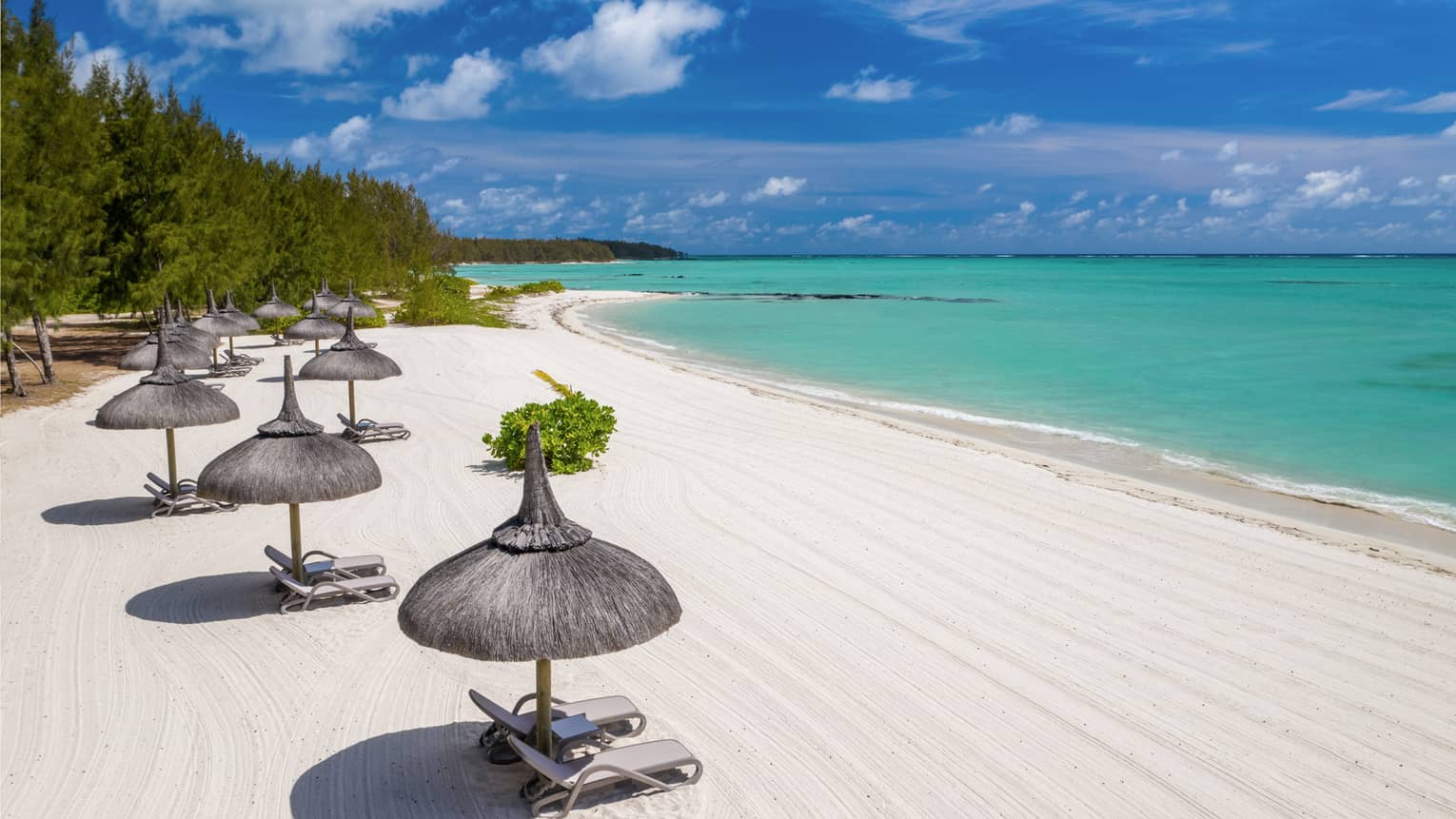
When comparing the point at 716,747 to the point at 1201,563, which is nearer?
the point at 716,747

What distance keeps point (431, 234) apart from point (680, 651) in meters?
59.7

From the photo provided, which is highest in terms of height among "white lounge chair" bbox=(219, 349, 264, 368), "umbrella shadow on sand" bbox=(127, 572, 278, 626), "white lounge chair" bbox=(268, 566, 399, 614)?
"white lounge chair" bbox=(219, 349, 264, 368)

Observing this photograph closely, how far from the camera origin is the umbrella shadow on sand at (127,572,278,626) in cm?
785

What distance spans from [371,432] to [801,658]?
9.56 meters

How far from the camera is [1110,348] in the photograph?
34.7 metres

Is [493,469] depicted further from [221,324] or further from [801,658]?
[221,324]

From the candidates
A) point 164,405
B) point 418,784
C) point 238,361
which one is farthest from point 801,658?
point 238,361

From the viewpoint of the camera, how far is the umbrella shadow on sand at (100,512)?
411 inches

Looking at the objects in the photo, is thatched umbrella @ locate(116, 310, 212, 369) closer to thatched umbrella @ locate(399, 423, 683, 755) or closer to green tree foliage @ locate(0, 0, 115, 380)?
green tree foliage @ locate(0, 0, 115, 380)

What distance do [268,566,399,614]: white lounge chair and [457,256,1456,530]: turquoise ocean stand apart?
12.7 metres

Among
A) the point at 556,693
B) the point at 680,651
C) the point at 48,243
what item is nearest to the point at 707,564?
the point at 680,651

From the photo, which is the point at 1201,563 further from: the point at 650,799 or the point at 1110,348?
the point at 1110,348

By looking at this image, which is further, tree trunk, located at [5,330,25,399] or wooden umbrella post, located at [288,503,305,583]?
tree trunk, located at [5,330,25,399]

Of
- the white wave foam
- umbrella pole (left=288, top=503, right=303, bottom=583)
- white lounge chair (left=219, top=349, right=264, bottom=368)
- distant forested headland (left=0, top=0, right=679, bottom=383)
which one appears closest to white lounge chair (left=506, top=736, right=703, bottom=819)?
umbrella pole (left=288, top=503, right=303, bottom=583)
